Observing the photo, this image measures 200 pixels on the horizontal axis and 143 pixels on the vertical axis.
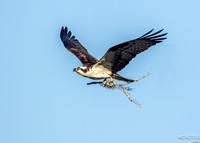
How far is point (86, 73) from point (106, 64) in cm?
83

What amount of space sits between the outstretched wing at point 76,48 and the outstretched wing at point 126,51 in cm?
177

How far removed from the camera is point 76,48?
17438 millimetres

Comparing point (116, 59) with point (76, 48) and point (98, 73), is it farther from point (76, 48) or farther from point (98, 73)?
point (76, 48)

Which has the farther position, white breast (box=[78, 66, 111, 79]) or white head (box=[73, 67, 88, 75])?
white head (box=[73, 67, 88, 75])

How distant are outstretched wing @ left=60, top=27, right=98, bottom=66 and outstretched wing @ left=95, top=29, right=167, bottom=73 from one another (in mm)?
1767

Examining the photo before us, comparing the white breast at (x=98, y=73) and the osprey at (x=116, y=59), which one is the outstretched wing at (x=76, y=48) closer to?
the osprey at (x=116, y=59)

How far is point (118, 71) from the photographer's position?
1407cm

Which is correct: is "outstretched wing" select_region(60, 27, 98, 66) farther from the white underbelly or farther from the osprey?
the white underbelly

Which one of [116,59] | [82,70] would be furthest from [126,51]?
[82,70]

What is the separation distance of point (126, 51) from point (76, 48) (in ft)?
14.9

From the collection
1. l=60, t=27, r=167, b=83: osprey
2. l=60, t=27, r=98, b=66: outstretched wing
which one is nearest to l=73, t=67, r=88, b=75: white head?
l=60, t=27, r=167, b=83: osprey

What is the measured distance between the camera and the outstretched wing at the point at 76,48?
15914mm

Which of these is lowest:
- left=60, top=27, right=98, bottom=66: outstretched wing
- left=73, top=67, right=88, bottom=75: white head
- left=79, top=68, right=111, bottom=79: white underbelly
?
left=79, top=68, right=111, bottom=79: white underbelly

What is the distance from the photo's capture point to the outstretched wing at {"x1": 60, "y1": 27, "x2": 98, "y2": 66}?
15.9 metres
